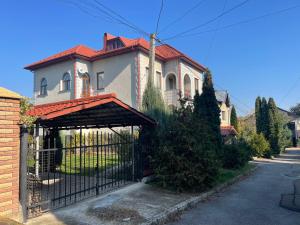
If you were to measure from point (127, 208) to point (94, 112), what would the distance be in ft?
12.6

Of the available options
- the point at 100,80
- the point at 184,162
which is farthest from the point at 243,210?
the point at 100,80

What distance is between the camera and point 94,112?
977 cm

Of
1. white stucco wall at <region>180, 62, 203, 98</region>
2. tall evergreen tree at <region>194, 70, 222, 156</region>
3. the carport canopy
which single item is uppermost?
white stucco wall at <region>180, 62, 203, 98</region>

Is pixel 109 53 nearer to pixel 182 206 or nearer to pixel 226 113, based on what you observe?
pixel 182 206

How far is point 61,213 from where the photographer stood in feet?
22.1

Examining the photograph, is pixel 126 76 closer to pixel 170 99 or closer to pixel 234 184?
pixel 170 99

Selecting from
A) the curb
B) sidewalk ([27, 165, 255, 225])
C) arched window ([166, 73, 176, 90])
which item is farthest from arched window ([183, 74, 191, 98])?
sidewalk ([27, 165, 255, 225])

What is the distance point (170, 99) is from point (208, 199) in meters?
16.7

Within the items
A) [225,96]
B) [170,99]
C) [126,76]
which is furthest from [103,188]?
[225,96]

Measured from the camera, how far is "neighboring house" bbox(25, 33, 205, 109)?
22.9 metres

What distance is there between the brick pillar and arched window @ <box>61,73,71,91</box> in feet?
63.7

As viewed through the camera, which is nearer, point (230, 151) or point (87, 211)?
point (87, 211)

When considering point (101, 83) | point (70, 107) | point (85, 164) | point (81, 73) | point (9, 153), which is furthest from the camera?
point (101, 83)

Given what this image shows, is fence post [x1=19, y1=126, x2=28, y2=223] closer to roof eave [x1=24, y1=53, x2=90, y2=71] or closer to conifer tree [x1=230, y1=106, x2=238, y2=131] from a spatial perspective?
roof eave [x1=24, y1=53, x2=90, y2=71]
